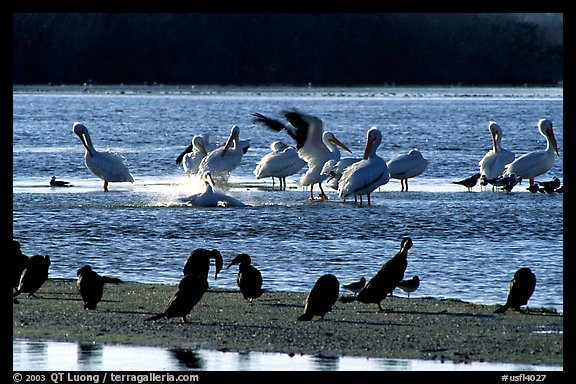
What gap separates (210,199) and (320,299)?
8046 millimetres

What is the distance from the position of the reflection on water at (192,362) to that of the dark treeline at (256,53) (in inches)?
3659

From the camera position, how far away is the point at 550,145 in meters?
19.9

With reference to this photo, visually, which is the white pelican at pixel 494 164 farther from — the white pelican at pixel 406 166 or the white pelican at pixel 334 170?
the white pelican at pixel 334 170

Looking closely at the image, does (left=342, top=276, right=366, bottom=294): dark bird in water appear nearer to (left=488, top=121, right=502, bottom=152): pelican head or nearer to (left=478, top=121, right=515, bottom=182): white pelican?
(left=478, top=121, right=515, bottom=182): white pelican

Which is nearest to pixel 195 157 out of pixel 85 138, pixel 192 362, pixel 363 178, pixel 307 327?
pixel 85 138

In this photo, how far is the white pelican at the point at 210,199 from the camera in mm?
16125

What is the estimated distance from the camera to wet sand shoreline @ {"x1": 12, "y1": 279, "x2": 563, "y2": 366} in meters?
7.45

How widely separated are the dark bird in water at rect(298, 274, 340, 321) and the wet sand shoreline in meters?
0.07

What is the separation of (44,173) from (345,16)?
294ft

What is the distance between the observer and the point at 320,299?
27.1 feet

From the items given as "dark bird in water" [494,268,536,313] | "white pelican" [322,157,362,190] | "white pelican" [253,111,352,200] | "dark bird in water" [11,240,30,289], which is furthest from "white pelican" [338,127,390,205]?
"dark bird in water" [494,268,536,313]

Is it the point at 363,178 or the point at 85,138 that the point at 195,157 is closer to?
the point at 85,138

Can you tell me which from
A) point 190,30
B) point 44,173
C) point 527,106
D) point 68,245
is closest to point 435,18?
point 190,30

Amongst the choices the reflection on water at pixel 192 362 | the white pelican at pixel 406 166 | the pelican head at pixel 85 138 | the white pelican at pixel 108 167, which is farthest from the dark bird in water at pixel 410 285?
the pelican head at pixel 85 138
